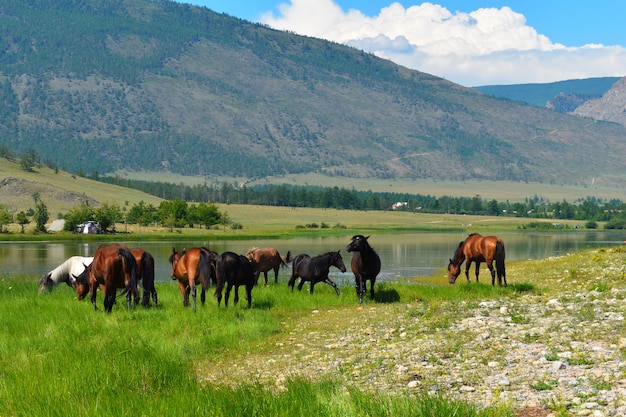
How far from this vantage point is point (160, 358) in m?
12.7

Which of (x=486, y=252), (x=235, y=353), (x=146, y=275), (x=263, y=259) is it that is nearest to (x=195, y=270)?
Answer: (x=146, y=275)

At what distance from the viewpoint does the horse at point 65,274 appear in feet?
85.9

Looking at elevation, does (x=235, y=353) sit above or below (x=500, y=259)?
below

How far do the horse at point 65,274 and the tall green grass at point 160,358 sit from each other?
955 mm

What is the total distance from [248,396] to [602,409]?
440 centimetres

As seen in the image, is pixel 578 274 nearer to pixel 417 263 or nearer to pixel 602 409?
pixel 602 409

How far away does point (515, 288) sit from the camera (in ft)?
79.4

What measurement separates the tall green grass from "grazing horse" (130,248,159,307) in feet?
1.46

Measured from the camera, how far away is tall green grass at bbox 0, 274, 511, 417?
8656mm

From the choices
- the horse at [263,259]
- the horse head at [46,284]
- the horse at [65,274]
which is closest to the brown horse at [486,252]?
the horse at [263,259]

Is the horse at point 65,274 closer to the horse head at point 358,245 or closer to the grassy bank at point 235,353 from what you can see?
the grassy bank at point 235,353

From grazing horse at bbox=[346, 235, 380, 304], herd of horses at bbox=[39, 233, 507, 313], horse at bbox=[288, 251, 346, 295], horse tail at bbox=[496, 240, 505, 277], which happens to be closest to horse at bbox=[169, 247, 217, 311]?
herd of horses at bbox=[39, 233, 507, 313]

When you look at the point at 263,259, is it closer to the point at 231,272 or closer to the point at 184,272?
the point at 184,272

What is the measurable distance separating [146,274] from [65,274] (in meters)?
7.15
